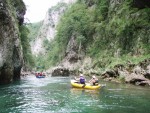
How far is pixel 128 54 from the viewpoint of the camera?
1678 inches

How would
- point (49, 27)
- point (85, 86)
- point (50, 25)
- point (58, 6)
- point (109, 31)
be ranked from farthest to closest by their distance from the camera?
1. point (49, 27)
2. point (50, 25)
3. point (58, 6)
4. point (109, 31)
5. point (85, 86)

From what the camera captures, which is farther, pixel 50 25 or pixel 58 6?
pixel 50 25

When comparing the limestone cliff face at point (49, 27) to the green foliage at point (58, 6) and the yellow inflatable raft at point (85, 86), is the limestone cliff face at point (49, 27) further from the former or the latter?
the yellow inflatable raft at point (85, 86)

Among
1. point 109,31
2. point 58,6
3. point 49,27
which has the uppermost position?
point 58,6

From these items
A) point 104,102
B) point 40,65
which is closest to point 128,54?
point 104,102

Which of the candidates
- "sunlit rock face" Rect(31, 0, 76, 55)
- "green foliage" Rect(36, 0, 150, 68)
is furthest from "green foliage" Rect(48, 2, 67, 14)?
"green foliage" Rect(36, 0, 150, 68)

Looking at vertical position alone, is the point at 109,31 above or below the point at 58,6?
below

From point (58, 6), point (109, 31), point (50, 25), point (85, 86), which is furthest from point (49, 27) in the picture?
point (85, 86)

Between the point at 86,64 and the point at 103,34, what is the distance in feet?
27.3

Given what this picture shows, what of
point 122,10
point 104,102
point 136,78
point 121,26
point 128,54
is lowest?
point 104,102

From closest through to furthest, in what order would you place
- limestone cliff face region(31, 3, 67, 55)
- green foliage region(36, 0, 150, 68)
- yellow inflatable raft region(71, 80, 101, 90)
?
yellow inflatable raft region(71, 80, 101, 90), green foliage region(36, 0, 150, 68), limestone cliff face region(31, 3, 67, 55)

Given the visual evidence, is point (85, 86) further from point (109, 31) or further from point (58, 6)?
point (58, 6)

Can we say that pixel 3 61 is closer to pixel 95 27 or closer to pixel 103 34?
pixel 103 34

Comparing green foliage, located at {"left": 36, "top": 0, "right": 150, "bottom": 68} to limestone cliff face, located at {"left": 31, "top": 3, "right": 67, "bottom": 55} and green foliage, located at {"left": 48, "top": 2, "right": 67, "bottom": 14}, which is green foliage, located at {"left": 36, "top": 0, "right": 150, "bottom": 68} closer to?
limestone cliff face, located at {"left": 31, "top": 3, "right": 67, "bottom": 55}
